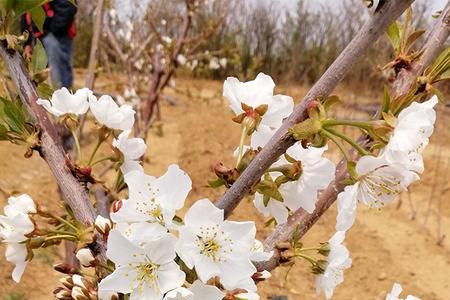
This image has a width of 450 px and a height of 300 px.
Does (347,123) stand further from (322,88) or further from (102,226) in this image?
(102,226)

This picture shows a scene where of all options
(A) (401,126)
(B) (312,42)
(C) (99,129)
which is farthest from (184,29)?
(B) (312,42)

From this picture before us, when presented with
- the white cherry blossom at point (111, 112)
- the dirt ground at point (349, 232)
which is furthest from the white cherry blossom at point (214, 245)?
the dirt ground at point (349, 232)

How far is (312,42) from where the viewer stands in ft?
45.6

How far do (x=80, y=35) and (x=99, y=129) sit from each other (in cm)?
1368

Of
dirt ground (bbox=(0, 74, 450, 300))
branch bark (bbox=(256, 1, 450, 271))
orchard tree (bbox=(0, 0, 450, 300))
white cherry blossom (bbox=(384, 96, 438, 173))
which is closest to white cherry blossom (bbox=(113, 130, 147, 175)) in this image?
orchard tree (bbox=(0, 0, 450, 300))

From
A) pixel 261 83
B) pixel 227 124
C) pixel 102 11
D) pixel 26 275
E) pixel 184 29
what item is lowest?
pixel 227 124

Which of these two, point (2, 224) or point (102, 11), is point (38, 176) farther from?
point (2, 224)

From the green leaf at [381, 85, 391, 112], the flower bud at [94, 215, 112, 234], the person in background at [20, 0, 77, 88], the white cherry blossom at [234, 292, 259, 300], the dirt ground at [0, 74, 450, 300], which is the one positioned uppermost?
the green leaf at [381, 85, 391, 112]

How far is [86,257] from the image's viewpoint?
2.10 ft

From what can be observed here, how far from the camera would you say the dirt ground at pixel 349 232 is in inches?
134

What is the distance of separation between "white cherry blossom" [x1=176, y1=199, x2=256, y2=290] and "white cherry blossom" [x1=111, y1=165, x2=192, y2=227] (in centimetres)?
2

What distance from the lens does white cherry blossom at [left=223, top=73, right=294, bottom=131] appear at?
69 centimetres

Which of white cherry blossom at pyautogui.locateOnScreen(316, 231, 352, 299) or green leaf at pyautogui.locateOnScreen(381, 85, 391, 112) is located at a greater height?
green leaf at pyautogui.locateOnScreen(381, 85, 391, 112)

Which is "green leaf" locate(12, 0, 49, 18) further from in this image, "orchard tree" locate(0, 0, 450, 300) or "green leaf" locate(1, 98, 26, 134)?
"green leaf" locate(1, 98, 26, 134)
